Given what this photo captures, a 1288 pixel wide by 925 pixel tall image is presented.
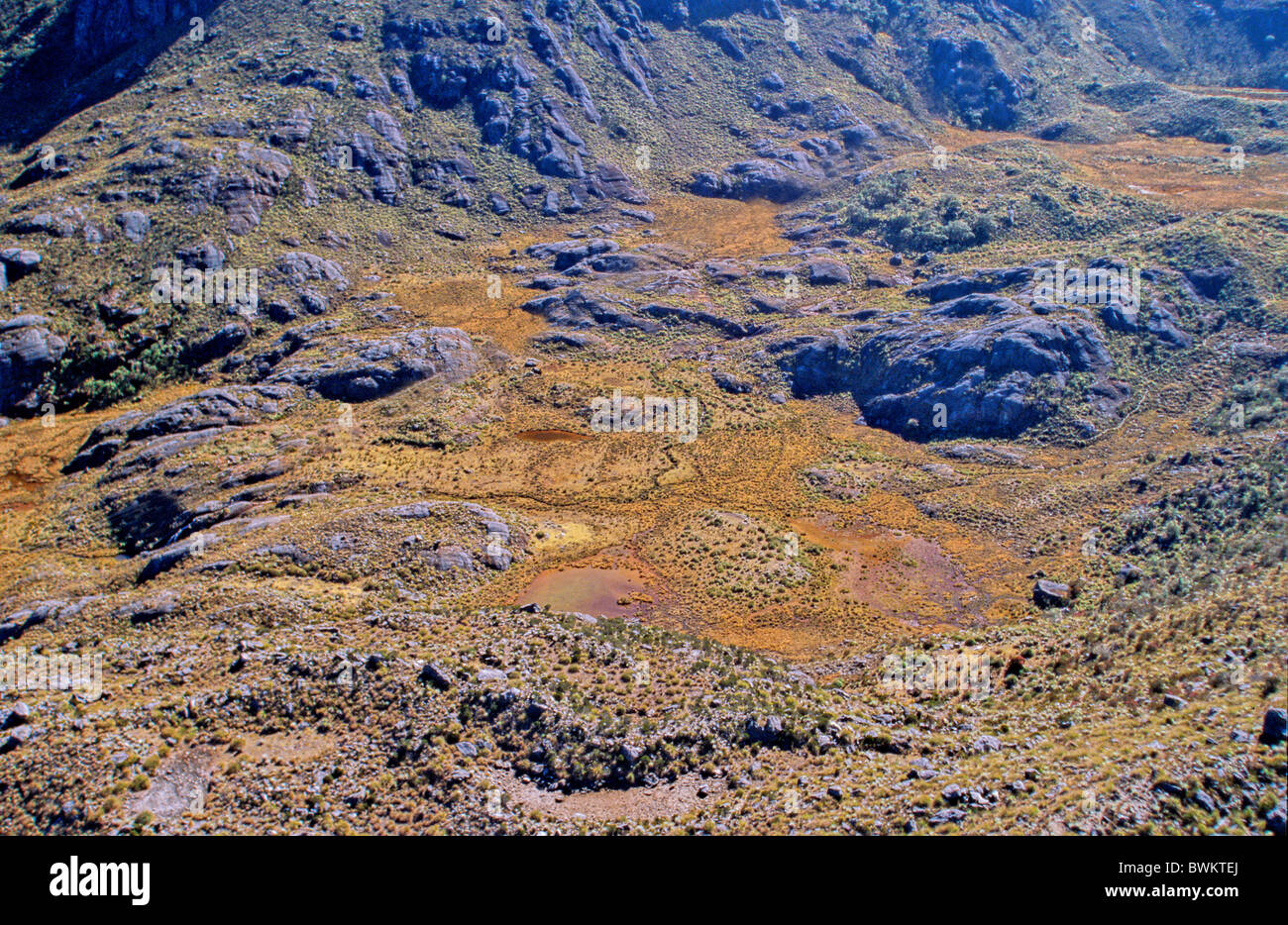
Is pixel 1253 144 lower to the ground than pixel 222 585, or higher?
higher

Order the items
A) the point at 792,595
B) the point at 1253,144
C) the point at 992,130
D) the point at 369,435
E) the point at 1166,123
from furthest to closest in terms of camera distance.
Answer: the point at 992,130
the point at 1166,123
the point at 1253,144
the point at 369,435
the point at 792,595

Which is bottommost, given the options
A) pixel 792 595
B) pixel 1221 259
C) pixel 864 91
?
Result: pixel 792 595

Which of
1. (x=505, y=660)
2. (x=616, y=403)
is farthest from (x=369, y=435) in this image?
(x=505, y=660)

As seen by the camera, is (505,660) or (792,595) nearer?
(505,660)

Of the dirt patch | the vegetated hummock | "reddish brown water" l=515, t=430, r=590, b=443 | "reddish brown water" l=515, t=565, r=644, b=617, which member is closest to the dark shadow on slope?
the vegetated hummock

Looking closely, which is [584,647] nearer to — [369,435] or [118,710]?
[118,710]

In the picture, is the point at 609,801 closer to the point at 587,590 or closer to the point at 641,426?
the point at 587,590

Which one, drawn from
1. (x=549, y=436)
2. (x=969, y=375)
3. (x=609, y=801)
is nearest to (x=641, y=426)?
(x=549, y=436)

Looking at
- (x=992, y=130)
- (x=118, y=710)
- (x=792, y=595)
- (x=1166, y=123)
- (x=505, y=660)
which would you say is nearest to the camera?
(x=118, y=710)

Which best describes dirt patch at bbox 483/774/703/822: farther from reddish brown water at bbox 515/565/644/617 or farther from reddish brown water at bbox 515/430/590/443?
reddish brown water at bbox 515/430/590/443
